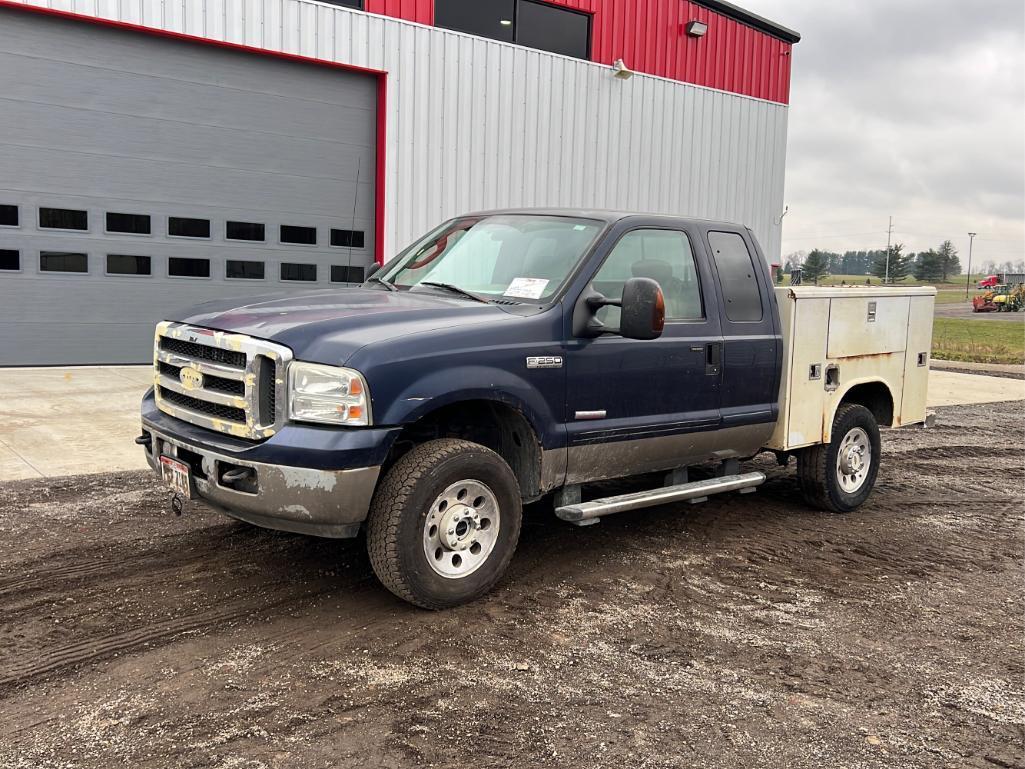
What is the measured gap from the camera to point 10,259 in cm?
1126

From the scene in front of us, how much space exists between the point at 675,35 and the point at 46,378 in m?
12.2

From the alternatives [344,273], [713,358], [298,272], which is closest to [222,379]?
[713,358]

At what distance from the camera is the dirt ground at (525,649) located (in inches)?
123

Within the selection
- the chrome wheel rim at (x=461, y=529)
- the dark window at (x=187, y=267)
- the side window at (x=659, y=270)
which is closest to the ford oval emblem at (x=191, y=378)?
the chrome wheel rim at (x=461, y=529)

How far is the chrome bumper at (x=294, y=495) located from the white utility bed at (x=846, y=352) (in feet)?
10.3

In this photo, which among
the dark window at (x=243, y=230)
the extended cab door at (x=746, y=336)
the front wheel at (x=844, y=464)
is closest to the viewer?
the extended cab door at (x=746, y=336)

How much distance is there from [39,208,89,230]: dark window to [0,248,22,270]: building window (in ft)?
1.54

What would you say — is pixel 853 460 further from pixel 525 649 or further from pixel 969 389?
pixel 969 389

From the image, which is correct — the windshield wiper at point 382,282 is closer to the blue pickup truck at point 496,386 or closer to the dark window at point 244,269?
the blue pickup truck at point 496,386

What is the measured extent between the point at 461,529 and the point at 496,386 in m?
0.69

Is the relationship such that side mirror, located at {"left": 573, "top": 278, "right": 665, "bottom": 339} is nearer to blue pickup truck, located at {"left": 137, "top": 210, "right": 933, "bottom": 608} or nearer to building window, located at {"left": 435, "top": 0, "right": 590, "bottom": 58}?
blue pickup truck, located at {"left": 137, "top": 210, "right": 933, "bottom": 608}

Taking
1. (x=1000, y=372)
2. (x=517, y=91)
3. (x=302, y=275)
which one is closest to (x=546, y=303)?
(x=302, y=275)

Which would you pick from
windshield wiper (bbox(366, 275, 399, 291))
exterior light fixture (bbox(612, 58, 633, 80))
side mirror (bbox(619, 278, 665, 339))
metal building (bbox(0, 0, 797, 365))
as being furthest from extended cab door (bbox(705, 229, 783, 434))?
exterior light fixture (bbox(612, 58, 633, 80))

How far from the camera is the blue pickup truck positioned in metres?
3.96
